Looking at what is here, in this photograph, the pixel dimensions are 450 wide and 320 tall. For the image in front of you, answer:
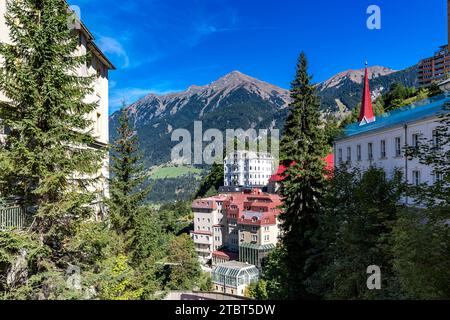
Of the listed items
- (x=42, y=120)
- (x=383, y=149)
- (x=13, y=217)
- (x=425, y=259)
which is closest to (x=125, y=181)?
(x=13, y=217)

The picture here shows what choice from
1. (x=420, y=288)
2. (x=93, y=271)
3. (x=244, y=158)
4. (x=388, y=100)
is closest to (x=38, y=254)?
(x=93, y=271)

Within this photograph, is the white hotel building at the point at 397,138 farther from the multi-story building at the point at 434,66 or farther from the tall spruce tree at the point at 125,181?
the multi-story building at the point at 434,66

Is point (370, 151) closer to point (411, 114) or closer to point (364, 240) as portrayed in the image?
point (411, 114)

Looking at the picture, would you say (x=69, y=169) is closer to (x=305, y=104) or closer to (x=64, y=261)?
(x=64, y=261)

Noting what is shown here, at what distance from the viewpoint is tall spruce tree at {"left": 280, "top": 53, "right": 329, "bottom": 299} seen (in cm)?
2478

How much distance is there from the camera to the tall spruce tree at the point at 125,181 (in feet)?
73.7

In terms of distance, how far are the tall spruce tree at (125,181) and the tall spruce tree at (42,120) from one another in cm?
1046

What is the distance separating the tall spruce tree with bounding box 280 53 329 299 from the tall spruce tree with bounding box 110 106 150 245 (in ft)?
36.1

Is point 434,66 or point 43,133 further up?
point 434,66

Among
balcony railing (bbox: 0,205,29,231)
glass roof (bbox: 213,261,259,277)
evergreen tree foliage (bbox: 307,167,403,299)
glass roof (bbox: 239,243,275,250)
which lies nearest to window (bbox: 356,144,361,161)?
evergreen tree foliage (bbox: 307,167,403,299)

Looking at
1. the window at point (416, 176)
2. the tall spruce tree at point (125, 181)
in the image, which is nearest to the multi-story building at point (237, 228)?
the window at point (416, 176)

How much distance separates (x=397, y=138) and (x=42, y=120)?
25.4 m

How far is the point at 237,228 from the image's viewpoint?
9094 cm
